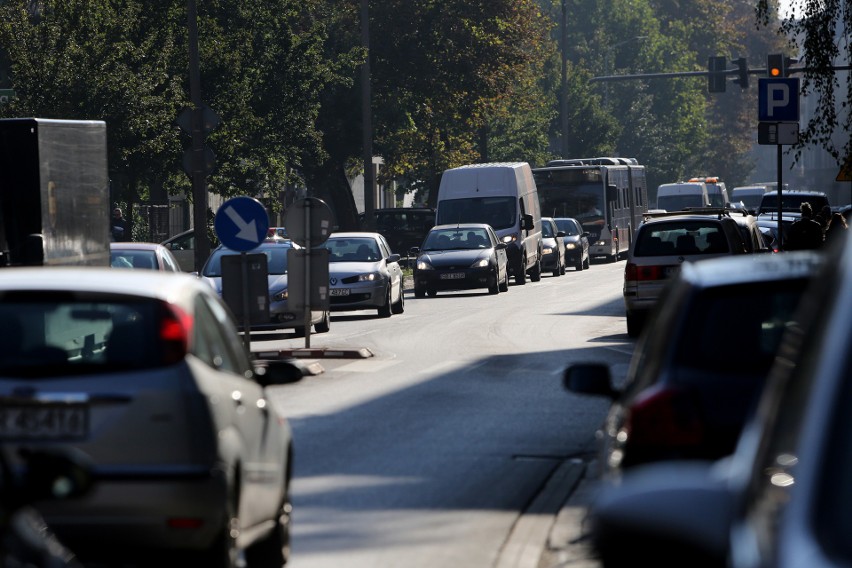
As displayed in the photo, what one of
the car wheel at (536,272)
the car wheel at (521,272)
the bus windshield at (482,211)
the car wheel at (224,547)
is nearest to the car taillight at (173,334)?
the car wheel at (224,547)

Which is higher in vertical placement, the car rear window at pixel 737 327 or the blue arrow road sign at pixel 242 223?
the car rear window at pixel 737 327

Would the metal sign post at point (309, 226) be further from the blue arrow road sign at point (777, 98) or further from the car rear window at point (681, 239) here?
the blue arrow road sign at point (777, 98)

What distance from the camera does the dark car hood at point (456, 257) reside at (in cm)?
3847

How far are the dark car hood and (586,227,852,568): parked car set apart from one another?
1402 inches

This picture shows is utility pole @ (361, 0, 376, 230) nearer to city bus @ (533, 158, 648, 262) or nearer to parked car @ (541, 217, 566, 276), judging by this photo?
parked car @ (541, 217, 566, 276)

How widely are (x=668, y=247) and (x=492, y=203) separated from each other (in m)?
20.1

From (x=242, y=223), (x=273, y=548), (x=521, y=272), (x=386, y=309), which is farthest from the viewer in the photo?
(x=521, y=272)

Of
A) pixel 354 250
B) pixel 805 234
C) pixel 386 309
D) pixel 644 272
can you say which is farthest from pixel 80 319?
pixel 354 250

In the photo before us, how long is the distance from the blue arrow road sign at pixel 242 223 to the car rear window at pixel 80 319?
43.7 ft

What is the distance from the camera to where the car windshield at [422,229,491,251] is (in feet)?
129

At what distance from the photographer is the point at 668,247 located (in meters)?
24.4

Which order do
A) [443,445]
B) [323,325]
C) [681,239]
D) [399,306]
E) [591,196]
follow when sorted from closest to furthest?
[443,445], [681,239], [323,325], [399,306], [591,196]

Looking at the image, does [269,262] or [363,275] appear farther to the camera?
[363,275]

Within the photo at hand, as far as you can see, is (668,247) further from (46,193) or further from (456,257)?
(456,257)
